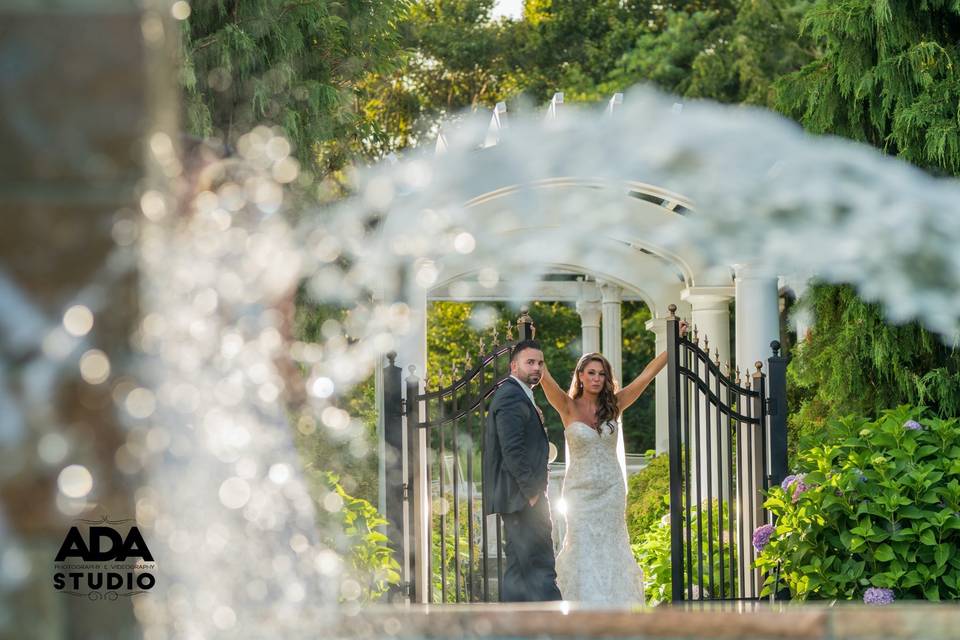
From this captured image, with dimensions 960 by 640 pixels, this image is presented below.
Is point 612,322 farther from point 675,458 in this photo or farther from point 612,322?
point 675,458

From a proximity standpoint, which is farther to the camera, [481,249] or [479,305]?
[479,305]

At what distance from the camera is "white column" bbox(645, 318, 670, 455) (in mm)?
10461

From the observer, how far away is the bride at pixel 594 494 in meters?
6.27

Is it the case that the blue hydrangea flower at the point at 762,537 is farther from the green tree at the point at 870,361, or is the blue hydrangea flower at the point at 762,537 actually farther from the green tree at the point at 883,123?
the green tree at the point at 883,123

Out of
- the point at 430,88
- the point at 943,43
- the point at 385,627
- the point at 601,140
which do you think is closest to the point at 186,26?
the point at 601,140

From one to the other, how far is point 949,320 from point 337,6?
5.92 m

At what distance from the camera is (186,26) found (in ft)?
25.2

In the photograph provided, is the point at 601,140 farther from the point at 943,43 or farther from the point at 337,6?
the point at 337,6

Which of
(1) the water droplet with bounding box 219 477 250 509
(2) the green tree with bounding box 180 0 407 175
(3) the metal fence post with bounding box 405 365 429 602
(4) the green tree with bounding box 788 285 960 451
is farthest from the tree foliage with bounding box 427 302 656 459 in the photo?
(1) the water droplet with bounding box 219 477 250 509

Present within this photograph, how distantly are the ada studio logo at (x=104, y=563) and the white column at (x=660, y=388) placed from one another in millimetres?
8091

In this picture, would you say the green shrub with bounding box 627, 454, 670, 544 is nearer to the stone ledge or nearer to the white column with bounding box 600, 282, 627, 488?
the white column with bounding box 600, 282, 627, 488

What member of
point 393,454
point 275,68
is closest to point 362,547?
point 393,454

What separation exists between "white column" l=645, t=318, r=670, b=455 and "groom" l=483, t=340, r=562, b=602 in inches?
161

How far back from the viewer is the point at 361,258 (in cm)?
737
